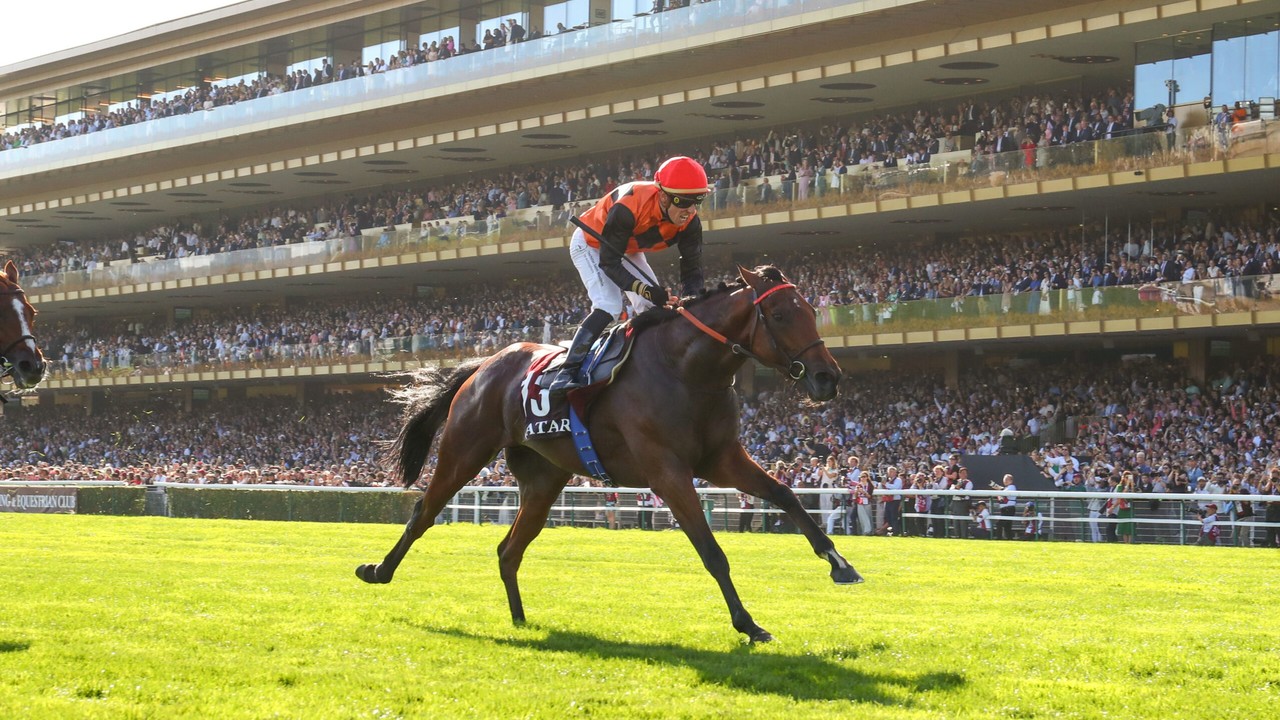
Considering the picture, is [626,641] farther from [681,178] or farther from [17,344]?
[17,344]

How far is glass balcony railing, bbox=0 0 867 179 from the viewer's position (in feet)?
101

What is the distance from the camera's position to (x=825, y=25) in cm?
2944

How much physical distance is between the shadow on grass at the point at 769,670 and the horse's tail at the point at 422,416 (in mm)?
2432

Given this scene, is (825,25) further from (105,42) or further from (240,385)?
(105,42)

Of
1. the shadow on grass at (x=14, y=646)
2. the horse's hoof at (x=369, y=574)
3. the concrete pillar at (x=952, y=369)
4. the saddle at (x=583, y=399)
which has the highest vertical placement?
the saddle at (x=583, y=399)

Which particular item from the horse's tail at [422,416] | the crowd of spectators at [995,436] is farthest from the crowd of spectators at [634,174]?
the horse's tail at [422,416]

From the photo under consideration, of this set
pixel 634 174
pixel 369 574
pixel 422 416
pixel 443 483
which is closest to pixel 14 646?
pixel 369 574

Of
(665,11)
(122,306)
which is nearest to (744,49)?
(665,11)

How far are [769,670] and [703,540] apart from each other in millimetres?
1151

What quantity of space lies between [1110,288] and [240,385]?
28.3 meters

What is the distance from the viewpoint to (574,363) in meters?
8.02

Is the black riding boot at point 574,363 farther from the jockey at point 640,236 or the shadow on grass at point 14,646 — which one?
the shadow on grass at point 14,646

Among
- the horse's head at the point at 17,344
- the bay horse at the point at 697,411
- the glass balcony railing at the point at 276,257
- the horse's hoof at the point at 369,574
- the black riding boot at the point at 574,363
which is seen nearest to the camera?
the bay horse at the point at 697,411

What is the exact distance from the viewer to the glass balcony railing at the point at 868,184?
24750mm
